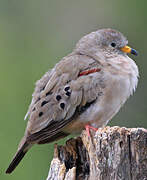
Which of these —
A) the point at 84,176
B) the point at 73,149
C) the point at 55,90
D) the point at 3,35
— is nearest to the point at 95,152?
the point at 84,176

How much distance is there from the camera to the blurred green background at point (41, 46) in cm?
1114

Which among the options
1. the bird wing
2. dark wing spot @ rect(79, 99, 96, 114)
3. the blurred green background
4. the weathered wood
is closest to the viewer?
the weathered wood

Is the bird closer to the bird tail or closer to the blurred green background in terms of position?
the bird tail

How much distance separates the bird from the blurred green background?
3.36 metres

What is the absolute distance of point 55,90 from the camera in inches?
299

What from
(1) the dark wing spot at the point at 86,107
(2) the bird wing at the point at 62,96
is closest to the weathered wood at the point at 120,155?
(2) the bird wing at the point at 62,96

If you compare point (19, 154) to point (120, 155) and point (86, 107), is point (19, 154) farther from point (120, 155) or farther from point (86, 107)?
point (120, 155)

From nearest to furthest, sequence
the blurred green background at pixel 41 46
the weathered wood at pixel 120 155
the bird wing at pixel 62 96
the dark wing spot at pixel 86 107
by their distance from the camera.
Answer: the weathered wood at pixel 120 155, the bird wing at pixel 62 96, the dark wing spot at pixel 86 107, the blurred green background at pixel 41 46

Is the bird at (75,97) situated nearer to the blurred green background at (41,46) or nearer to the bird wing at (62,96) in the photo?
the bird wing at (62,96)

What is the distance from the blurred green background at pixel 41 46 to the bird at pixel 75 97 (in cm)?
336

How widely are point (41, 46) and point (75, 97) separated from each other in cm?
723

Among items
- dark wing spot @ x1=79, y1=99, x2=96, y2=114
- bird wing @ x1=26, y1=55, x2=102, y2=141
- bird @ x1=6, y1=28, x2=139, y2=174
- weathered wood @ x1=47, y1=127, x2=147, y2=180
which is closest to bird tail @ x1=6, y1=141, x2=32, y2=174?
bird @ x1=6, y1=28, x2=139, y2=174

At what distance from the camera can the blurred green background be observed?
1114cm

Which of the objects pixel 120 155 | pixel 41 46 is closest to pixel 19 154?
pixel 120 155
